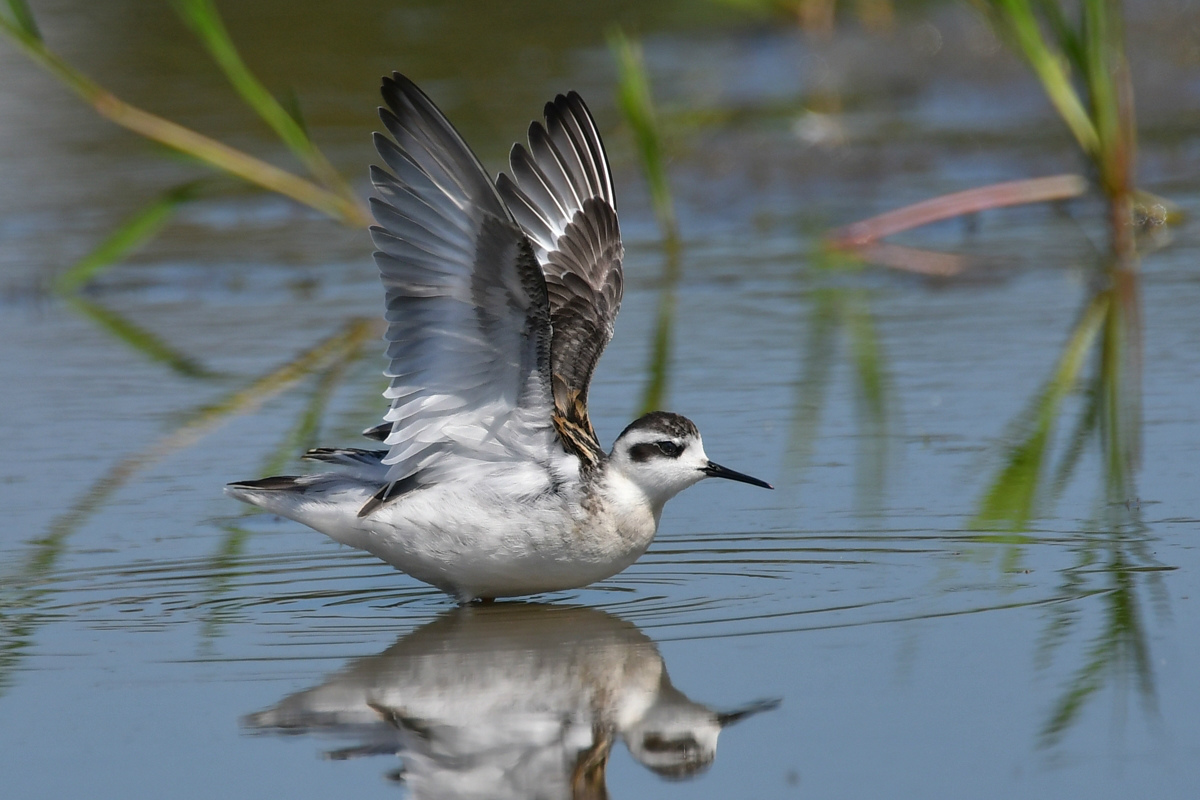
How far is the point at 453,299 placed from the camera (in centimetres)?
625

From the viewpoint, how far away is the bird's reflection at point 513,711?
15.8ft

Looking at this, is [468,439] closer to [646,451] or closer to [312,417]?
[646,451]

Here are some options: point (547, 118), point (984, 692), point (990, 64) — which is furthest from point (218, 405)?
point (990, 64)

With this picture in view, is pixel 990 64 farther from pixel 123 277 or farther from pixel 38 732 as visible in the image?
pixel 38 732

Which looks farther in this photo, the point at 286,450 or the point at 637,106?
the point at 637,106

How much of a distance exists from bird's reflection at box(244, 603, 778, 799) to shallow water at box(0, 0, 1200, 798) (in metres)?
0.02

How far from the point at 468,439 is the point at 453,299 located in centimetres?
58

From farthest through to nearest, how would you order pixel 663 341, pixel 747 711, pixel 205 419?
pixel 663 341 → pixel 205 419 → pixel 747 711

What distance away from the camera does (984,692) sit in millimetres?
5172

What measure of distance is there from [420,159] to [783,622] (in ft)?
6.42

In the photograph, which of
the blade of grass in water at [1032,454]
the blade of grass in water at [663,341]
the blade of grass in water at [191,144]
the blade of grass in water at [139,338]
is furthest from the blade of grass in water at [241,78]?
the blade of grass in water at [1032,454]

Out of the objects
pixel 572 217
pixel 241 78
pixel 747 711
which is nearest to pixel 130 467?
pixel 572 217

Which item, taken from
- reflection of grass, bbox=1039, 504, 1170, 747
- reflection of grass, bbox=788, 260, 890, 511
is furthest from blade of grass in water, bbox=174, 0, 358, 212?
reflection of grass, bbox=1039, 504, 1170, 747

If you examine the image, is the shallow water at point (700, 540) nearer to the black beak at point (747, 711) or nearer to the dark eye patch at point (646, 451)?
the black beak at point (747, 711)
